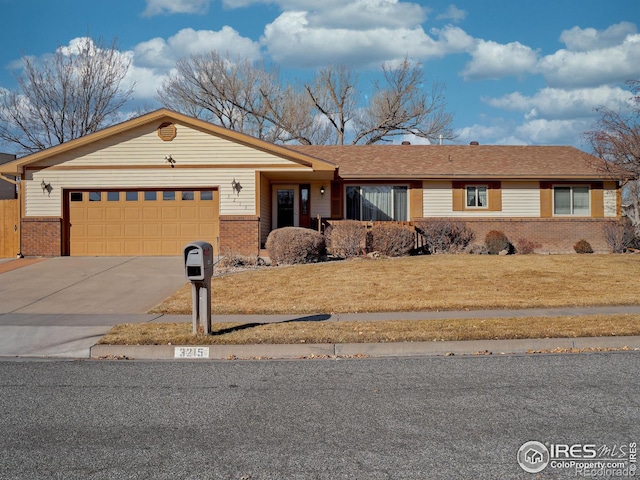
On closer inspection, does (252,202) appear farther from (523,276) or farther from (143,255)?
(523,276)

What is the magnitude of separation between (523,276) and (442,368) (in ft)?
A: 27.3

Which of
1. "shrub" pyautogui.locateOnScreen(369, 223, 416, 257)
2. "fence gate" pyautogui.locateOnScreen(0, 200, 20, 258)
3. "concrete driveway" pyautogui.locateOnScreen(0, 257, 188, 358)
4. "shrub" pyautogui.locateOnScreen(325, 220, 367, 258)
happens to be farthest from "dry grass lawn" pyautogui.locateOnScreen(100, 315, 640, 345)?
"fence gate" pyautogui.locateOnScreen(0, 200, 20, 258)

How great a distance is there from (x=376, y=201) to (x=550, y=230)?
7221 mm

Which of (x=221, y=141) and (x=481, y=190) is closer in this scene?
(x=221, y=141)

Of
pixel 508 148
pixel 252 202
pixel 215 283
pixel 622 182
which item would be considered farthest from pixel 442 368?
pixel 508 148

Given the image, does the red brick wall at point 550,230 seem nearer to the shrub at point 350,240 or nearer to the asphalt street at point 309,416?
the shrub at point 350,240

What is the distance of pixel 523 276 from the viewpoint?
15.1 m

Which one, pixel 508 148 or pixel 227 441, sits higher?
pixel 508 148

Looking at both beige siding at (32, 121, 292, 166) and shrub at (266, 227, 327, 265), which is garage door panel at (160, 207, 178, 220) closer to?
beige siding at (32, 121, 292, 166)

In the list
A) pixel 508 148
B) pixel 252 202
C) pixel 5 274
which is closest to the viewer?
pixel 5 274

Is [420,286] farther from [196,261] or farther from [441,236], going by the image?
[441,236]

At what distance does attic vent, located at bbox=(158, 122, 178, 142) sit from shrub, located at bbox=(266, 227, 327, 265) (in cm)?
574

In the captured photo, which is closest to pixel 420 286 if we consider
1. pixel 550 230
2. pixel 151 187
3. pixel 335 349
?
pixel 335 349

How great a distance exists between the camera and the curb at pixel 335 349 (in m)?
8.62
